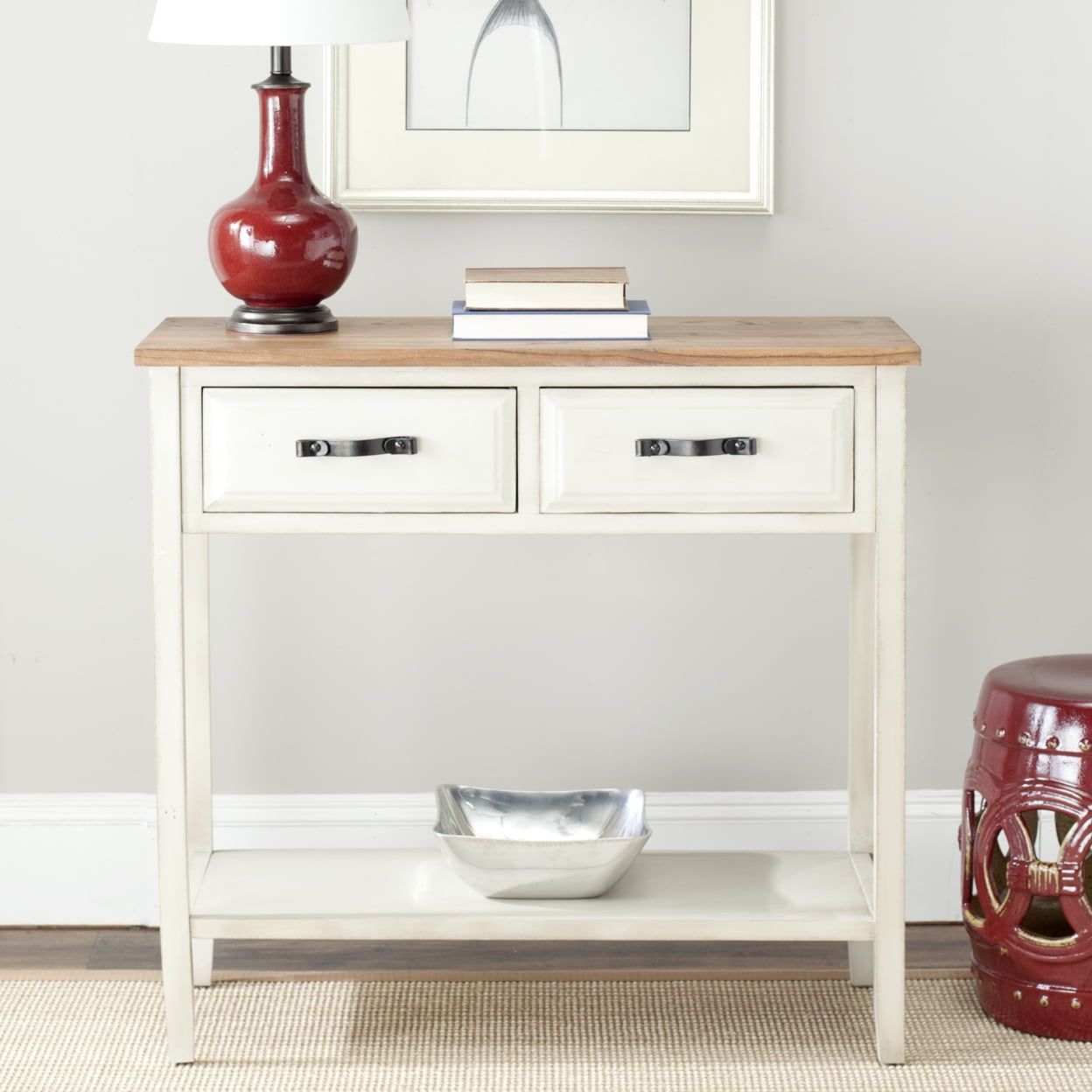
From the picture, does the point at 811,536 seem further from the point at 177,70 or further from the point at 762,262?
the point at 177,70

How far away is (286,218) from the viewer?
190 centimetres

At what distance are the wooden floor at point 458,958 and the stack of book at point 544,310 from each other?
0.95 metres

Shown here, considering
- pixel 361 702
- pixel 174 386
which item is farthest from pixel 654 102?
pixel 361 702

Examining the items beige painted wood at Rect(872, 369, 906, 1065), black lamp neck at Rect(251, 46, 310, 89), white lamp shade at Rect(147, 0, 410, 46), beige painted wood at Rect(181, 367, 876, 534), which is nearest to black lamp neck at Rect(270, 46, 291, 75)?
black lamp neck at Rect(251, 46, 310, 89)

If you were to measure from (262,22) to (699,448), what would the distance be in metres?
0.71

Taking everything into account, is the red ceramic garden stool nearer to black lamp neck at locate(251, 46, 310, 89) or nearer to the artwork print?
the artwork print

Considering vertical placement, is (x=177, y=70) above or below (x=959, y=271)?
above

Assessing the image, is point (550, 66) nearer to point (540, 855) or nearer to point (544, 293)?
point (544, 293)

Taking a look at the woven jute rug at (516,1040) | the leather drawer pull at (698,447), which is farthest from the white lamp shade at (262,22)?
the woven jute rug at (516,1040)

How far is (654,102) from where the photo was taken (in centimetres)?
225

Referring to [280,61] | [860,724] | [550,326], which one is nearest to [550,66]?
[280,61]

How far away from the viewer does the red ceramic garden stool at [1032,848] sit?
1.95 metres

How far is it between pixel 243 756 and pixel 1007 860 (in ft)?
3.80

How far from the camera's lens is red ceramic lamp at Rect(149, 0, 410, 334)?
182 cm
